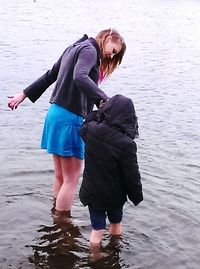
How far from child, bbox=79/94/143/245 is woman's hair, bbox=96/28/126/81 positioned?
0.66m

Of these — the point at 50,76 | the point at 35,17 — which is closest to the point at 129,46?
the point at 35,17

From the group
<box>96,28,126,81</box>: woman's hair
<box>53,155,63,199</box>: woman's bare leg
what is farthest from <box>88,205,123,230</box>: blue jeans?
<box>96,28,126,81</box>: woman's hair

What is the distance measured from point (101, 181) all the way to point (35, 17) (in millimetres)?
26118

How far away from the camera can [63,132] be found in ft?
16.8

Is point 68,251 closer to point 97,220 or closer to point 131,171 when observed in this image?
point 97,220

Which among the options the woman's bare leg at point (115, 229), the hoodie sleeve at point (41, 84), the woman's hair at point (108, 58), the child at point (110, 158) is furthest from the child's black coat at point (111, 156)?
the hoodie sleeve at point (41, 84)

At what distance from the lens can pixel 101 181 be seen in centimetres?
460

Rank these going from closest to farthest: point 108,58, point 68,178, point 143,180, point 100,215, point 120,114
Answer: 1. point 120,114
2. point 100,215
3. point 108,58
4. point 68,178
5. point 143,180

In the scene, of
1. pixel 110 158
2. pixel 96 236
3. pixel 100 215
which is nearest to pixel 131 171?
pixel 110 158

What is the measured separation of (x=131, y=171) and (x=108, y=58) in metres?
1.20

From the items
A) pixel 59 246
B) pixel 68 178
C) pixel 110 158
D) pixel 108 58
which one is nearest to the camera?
pixel 110 158

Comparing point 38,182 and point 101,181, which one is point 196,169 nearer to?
point 38,182

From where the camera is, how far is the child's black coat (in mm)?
4359

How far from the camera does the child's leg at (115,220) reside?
491cm
